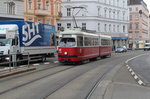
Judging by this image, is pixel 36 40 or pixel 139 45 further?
pixel 139 45

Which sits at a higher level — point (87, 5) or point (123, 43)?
point (87, 5)

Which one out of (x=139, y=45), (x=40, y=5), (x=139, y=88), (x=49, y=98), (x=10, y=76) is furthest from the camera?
(x=139, y=45)

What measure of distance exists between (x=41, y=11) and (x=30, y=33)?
34066 millimetres

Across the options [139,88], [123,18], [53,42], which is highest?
[123,18]

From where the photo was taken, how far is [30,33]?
25.6m

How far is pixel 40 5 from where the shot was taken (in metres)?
59.6

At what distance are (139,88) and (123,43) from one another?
76.0 metres

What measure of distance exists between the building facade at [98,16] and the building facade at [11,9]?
24215mm

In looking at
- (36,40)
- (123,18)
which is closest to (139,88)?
(36,40)

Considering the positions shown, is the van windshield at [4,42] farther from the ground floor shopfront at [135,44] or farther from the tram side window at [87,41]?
the ground floor shopfront at [135,44]

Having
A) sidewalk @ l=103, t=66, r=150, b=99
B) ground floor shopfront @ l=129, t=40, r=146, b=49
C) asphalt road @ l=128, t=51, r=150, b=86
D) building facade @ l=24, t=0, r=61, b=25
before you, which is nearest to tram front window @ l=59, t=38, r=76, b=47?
asphalt road @ l=128, t=51, r=150, b=86

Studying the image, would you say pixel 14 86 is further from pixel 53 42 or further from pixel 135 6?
pixel 135 6

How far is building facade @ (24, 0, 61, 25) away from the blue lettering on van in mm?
32210

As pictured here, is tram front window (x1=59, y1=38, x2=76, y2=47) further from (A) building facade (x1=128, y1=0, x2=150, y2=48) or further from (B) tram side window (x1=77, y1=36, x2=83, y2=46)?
(A) building facade (x1=128, y1=0, x2=150, y2=48)
